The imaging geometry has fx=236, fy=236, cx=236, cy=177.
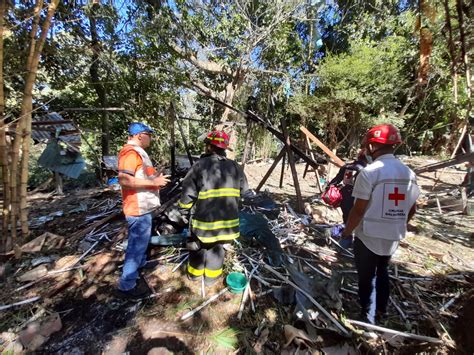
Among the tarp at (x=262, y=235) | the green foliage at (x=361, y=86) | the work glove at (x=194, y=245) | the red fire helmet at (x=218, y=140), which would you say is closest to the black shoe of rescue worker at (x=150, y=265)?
the work glove at (x=194, y=245)

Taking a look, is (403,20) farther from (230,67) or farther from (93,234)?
(93,234)

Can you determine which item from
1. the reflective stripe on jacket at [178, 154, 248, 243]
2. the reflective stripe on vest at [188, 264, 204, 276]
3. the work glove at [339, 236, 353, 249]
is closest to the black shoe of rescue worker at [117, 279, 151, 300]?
the reflective stripe on vest at [188, 264, 204, 276]

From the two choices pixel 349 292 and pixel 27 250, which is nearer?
pixel 349 292

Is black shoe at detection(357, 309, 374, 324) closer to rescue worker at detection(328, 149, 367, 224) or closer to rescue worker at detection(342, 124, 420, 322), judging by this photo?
rescue worker at detection(342, 124, 420, 322)

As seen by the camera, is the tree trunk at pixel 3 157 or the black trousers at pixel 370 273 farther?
the tree trunk at pixel 3 157

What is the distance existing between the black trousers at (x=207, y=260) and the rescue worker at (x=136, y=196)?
1.99ft

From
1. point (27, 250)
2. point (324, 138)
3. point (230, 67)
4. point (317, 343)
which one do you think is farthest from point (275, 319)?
point (324, 138)

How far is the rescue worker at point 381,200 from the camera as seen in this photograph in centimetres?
202

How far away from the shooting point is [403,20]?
509 inches

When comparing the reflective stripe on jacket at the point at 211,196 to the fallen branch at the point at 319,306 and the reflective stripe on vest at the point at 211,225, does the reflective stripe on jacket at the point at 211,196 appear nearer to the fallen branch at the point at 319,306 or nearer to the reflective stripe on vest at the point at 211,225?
the reflective stripe on vest at the point at 211,225

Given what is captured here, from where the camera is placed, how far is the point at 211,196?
8.48ft

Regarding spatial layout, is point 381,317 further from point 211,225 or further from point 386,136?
point 211,225

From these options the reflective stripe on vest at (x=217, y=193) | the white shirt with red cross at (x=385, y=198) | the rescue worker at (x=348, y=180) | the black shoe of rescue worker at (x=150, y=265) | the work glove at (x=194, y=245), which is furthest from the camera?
the rescue worker at (x=348, y=180)

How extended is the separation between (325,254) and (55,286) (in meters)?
3.65
